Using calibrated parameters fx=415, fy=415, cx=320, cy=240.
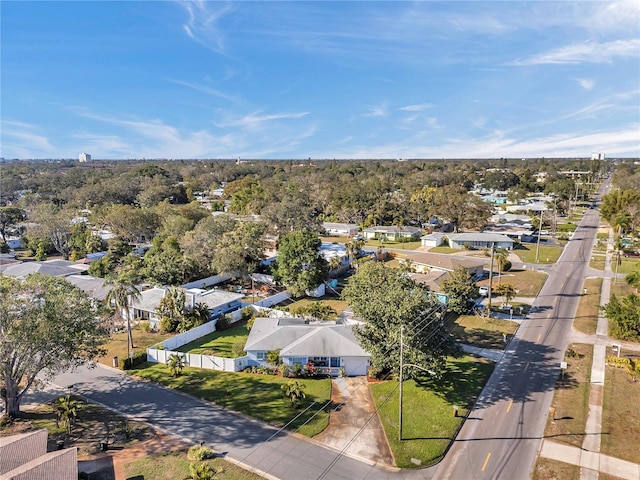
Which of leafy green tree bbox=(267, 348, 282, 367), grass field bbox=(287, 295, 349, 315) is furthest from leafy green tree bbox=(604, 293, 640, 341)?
leafy green tree bbox=(267, 348, 282, 367)

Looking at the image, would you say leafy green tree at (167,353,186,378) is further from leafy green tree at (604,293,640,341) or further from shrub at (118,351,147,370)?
leafy green tree at (604,293,640,341)

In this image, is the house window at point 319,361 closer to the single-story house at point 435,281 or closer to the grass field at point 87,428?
the grass field at point 87,428

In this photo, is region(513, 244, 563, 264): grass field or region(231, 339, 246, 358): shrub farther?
region(513, 244, 563, 264): grass field

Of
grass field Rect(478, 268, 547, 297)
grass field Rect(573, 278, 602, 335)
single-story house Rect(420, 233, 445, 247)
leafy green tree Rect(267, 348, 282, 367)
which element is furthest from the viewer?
single-story house Rect(420, 233, 445, 247)

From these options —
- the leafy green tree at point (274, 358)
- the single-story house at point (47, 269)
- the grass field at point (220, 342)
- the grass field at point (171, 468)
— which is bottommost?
the grass field at point (171, 468)

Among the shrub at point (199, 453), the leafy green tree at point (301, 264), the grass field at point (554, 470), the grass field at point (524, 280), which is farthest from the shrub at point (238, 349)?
the grass field at point (524, 280)

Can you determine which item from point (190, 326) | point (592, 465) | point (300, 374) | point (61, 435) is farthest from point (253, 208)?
point (592, 465)

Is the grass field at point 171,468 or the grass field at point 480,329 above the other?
the grass field at point 480,329
